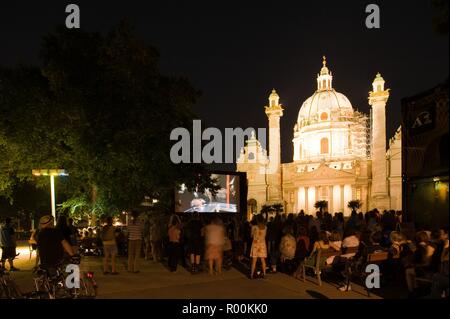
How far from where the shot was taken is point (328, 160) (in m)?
91.9

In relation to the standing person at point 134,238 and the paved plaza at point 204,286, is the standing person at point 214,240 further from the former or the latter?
the standing person at point 134,238

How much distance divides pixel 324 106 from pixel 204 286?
94110mm

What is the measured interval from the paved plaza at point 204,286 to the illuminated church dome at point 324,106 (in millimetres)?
88506

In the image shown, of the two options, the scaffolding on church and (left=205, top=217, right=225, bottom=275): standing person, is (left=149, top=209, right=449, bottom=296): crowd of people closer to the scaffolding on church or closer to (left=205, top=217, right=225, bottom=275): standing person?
(left=205, top=217, right=225, bottom=275): standing person

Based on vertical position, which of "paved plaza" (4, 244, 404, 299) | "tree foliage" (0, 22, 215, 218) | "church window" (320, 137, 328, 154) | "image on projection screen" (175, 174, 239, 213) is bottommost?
"paved plaza" (4, 244, 404, 299)

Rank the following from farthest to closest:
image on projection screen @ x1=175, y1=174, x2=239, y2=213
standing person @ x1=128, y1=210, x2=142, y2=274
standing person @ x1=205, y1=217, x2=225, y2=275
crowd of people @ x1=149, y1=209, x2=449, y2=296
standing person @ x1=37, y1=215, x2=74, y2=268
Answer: image on projection screen @ x1=175, y1=174, x2=239, y2=213, standing person @ x1=128, y1=210, x2=142, y2=274, standing person @ x1=205, y1=217, x2=225, y2=275, crowd of people @ x1=149, y1=209, x2=449, y2=296, standing person @ x1=37, y1=215, x2=74, y2=268

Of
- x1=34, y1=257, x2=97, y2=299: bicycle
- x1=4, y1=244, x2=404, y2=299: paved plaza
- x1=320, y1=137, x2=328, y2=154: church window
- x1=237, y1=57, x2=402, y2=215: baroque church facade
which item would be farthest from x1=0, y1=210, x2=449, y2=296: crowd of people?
x1=320, y1=137, x2=328, y2=154: church window

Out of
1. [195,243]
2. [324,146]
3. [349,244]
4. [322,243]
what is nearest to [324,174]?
[324,146]

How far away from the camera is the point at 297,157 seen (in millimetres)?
107562

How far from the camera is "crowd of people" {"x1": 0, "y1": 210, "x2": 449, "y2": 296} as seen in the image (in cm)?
934

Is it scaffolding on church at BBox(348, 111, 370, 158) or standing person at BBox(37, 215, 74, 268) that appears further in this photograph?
scaffolding on church at BBox(348, 111, 370, 158)

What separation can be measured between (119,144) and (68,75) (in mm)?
3309

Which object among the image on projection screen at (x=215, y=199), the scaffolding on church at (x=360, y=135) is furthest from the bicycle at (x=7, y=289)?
the scaffolding on church at (x=360, y=135)
